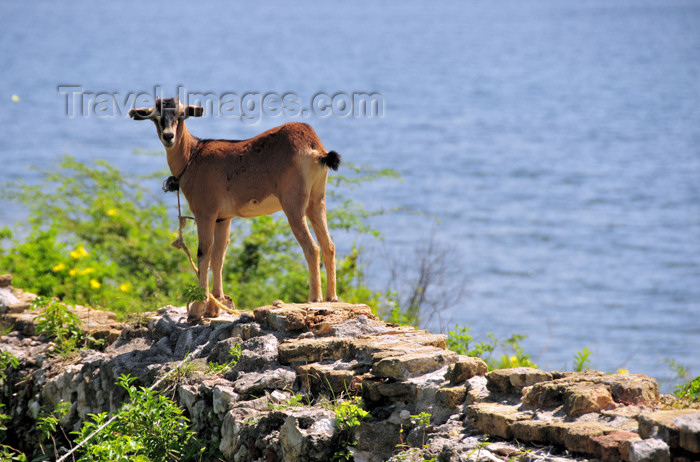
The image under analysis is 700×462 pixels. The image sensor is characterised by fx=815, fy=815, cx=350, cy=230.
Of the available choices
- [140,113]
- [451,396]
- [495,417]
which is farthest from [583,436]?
[140,113]

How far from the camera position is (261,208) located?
7.20 metres

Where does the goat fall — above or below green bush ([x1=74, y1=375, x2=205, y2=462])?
above

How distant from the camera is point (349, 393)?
5.62m

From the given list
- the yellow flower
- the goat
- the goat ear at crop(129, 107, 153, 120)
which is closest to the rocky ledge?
the goat

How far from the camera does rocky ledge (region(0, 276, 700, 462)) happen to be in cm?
448

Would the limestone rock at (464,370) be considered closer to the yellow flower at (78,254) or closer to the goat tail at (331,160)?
the goat tail at (331,160)

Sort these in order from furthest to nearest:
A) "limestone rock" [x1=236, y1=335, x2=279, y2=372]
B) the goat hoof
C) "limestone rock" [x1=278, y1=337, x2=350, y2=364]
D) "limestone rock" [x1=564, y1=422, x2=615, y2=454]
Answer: the goat hoof
"limestone rock" [x1=236, y1=335, x2=279, y2=372]
"limestone rock" [x1=278, y1=337, x2=350, y2=364]
"limestone rock" [x1=564, y1=422, x2=615, y2=454]

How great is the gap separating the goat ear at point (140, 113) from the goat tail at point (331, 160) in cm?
151

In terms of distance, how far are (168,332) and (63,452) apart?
1.30 metres

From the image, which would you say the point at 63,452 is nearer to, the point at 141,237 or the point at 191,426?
the point at 191,426

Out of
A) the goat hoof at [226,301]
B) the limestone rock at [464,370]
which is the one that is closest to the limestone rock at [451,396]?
the limestone rock at [464,370]

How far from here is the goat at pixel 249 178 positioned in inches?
270

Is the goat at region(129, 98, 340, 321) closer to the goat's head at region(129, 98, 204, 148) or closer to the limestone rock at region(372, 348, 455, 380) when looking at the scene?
the goat's head at region(129, 98, 204, 148)

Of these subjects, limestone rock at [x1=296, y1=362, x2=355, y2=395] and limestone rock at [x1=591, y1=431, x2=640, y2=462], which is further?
limestone rock at [x1=296, y1=362, x2=355, y2=395]
